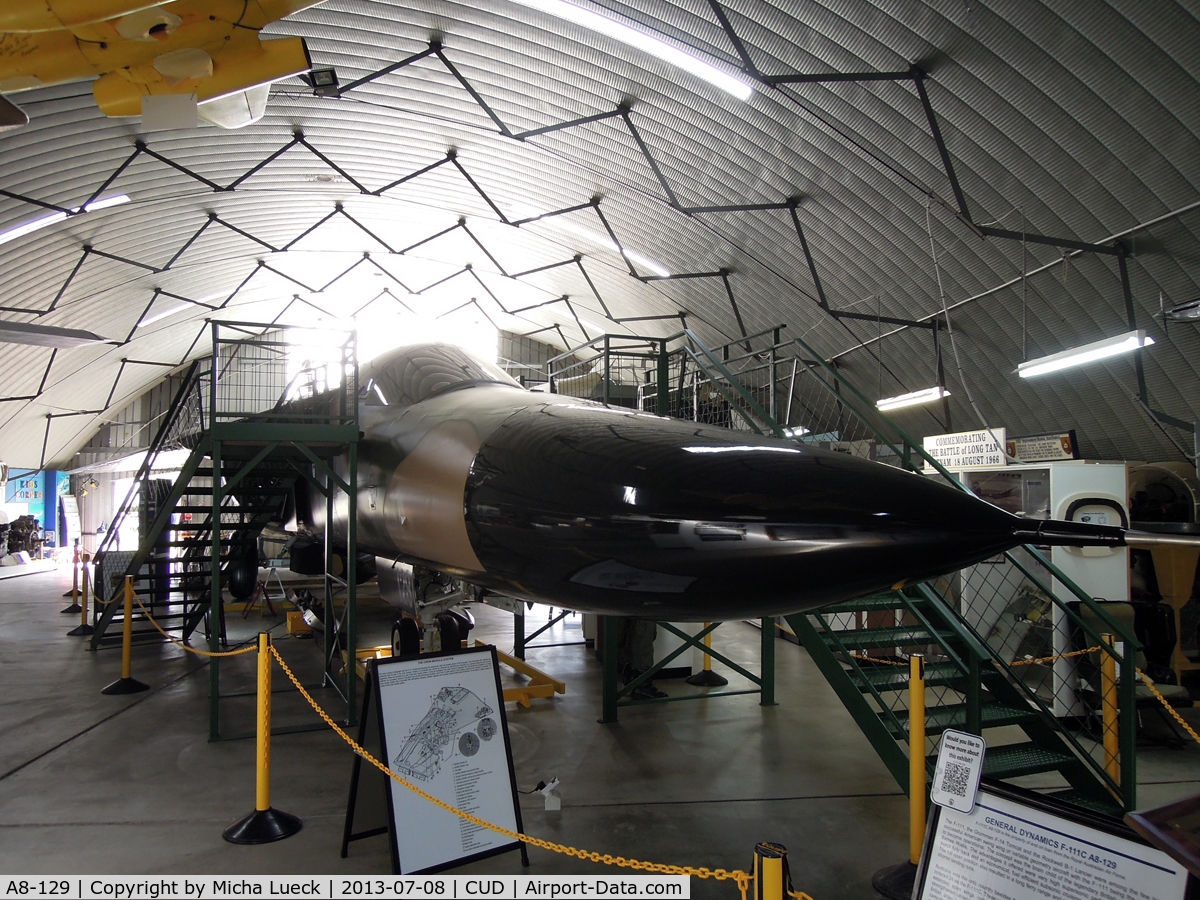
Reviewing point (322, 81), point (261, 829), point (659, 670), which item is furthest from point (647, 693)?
point (322, 81)

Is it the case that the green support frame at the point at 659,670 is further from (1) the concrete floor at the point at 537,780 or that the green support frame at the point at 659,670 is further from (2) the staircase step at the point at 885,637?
(2) the staircase step at the point at 885,637

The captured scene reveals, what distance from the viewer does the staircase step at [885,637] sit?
4891mm

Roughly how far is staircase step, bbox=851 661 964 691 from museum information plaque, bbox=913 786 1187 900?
2.13 meters

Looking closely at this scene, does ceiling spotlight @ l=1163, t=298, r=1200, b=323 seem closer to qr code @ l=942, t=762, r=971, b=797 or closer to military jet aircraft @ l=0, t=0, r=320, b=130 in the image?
qr code @ l=942, t=762, r=971, b=797

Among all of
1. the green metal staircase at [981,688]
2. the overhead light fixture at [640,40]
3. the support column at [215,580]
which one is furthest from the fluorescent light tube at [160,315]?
the green metal staircase at [981,688]

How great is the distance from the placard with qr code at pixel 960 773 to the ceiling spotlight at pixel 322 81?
1180 cm

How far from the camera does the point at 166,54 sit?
171 inches

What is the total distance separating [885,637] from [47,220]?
1606cm

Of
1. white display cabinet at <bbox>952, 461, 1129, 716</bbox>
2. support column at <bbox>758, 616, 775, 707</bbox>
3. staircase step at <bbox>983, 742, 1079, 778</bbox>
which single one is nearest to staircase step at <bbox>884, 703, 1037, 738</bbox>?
staircase step at <bbox>983, 742, 1079, 778</bbox>

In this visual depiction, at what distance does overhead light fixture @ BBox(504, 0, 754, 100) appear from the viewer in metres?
9.58

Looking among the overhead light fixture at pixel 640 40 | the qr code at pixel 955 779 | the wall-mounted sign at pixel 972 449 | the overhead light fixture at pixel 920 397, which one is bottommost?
the qr code at pixel 955 779

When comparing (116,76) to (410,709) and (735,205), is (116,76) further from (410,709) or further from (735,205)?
(735,205)

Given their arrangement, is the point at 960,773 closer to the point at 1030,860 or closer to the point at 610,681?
the point at 1030,860
